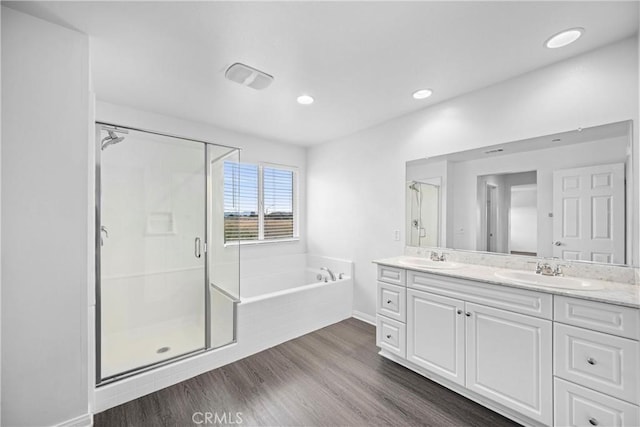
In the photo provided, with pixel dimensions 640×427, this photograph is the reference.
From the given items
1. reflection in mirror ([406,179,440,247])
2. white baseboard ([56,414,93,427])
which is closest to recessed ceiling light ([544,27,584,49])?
reflection in mirror ([406,179,440,247])

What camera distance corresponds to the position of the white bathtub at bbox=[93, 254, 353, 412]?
78.4 inches

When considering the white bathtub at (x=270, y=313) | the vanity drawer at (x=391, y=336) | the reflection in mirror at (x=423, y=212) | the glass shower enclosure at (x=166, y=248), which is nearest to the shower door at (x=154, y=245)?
the glass shower enclosure at (x=166, y=248)

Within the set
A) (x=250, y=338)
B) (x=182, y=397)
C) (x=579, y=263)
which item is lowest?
(x=182, y=397)

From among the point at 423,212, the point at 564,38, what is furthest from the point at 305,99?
the point at 564,38

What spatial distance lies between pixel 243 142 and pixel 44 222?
2.43 meters

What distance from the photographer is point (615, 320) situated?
53.4 inches

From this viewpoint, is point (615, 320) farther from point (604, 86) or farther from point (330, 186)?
point (330, 186)

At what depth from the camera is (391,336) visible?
238 cm

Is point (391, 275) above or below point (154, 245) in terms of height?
below

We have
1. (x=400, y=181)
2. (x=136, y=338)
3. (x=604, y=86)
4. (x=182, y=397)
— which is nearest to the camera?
(x=604, y=86)

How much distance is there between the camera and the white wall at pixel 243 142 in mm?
2713

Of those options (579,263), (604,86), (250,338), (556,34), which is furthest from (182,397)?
→ (604,86)

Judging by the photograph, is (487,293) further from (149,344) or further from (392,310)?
(149,344)

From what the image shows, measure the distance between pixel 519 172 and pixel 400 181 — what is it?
113 centimetres
